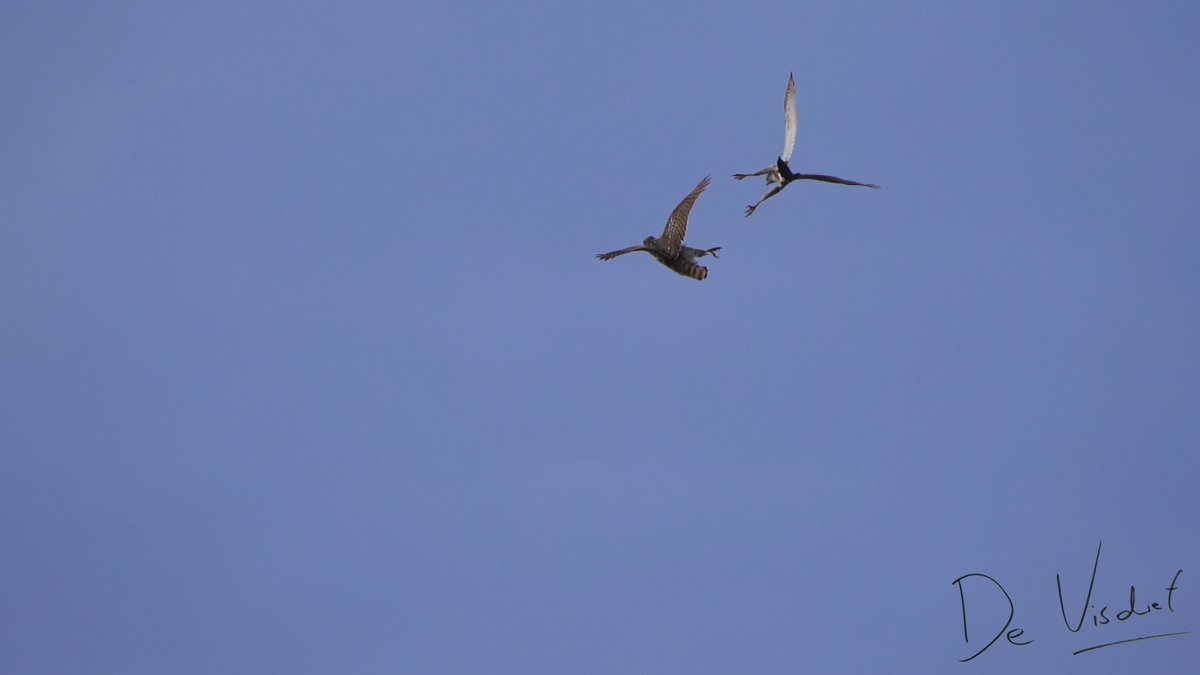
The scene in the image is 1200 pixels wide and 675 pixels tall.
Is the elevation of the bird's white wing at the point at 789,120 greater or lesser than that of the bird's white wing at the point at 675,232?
greater

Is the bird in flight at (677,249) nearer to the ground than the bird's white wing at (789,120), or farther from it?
nearer to the ground

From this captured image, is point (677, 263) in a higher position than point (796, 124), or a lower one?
lower

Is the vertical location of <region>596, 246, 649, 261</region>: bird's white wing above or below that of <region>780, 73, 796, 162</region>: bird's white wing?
below

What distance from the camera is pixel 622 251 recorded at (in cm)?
4862

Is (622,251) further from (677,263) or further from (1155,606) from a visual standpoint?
(1155,606)

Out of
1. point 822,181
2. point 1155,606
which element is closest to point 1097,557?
point 1155,606

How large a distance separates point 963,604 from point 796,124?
1550 centimetres

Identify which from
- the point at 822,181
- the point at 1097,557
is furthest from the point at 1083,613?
the point at 822,181

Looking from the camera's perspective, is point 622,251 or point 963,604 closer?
point 622,251

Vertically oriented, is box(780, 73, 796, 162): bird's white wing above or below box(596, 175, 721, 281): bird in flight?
above

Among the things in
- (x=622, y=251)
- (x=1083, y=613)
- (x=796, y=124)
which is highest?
(x=796, y=124)

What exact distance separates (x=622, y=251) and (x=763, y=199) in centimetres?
489

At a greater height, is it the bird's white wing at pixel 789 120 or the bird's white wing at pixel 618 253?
the bird's white wing at pixel 789 120

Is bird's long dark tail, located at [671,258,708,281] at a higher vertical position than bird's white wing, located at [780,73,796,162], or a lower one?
lower
